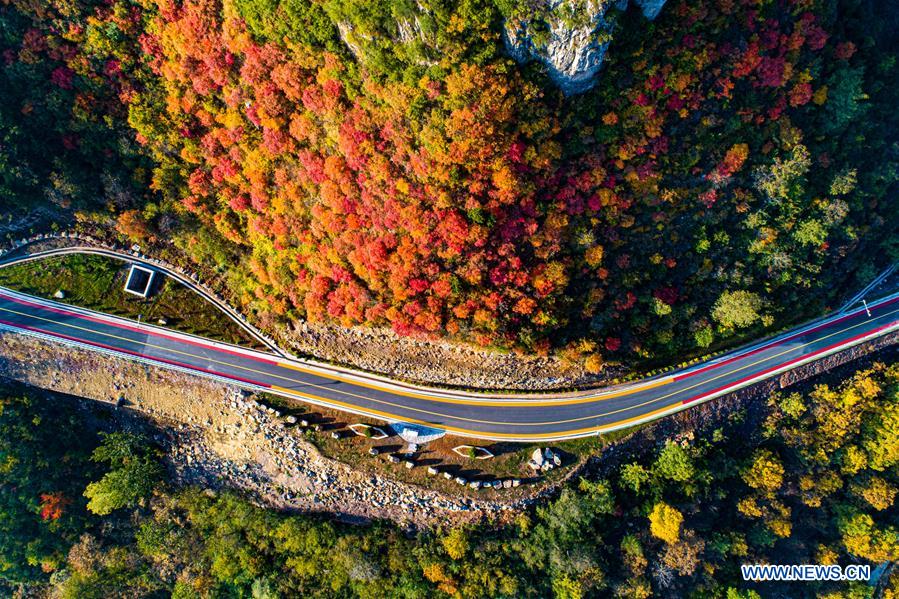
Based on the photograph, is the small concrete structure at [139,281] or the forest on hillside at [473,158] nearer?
the forest on hillside at [473,158]

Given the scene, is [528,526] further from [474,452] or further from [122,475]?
[122,475]

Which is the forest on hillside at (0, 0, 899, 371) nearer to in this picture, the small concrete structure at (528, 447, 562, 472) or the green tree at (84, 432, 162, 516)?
the small concrete structure at (528, 447, 562, 472)

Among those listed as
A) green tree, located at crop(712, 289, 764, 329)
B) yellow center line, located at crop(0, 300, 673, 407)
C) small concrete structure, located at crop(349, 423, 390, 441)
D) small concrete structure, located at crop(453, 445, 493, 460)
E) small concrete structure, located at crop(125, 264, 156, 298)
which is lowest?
small concrete structure, located at crop(349, 423, 390, 441)

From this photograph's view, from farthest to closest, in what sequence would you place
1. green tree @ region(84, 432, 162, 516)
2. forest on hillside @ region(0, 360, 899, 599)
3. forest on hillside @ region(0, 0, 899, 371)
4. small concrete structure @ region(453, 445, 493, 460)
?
1. green tree @ region(84, 432, 162, 516)
2. small concrete structure @ region(453, 445, 493, 460)
3. forest on hillside @ region(0, 360, 899, 599)
4. forest on hillside @ region(0, 0, 899, 371)

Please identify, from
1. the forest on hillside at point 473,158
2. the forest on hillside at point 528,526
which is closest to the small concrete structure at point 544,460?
the forest on hillside at point 528,526

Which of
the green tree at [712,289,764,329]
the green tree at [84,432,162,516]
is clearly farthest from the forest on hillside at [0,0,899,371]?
the green tree at [84,432,162,516]

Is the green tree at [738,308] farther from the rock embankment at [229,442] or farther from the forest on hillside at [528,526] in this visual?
the rock embankment at [229,442]
